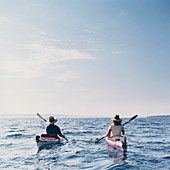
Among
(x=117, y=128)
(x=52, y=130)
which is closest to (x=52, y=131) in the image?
(x=52, y=130)

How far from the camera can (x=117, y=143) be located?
37.7 ft

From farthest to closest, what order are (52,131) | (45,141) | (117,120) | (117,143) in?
(52,131), (45,141), (117,120), (117,143)

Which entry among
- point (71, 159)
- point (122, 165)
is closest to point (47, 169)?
point (71, 159)

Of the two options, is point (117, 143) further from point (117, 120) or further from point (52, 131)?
point (52, 131)

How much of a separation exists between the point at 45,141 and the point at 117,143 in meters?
5.01

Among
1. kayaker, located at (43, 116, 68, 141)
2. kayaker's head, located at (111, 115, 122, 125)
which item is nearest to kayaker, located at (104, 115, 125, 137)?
kayaker's head, located at (111, 115, 122, 125)

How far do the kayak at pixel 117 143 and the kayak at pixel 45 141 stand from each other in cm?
390

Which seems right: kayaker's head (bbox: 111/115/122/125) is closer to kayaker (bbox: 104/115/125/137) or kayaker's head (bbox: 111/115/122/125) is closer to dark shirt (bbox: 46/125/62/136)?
kayaker (bbox: 104/115/125/137)

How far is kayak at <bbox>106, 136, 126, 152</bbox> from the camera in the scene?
10834mm

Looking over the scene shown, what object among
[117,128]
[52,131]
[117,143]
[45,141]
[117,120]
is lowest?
[45,141]

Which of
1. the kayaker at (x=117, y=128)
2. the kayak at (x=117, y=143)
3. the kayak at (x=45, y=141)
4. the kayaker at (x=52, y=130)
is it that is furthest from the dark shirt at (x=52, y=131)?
the kayaker at (x=117, y=128)

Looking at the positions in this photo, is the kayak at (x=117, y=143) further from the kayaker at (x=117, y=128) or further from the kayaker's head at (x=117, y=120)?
the kayaker's head at (x=117, y=120)

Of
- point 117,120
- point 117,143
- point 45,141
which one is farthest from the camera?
point 45,141

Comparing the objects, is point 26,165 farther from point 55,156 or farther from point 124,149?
point 124,149
